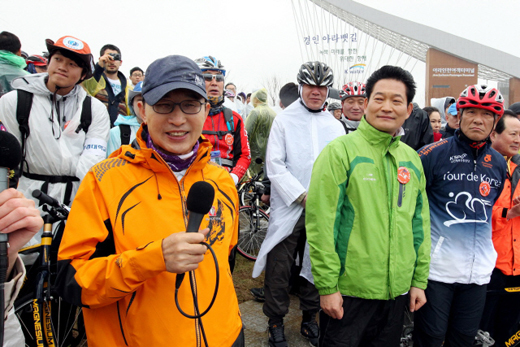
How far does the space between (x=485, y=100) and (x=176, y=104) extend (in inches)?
107

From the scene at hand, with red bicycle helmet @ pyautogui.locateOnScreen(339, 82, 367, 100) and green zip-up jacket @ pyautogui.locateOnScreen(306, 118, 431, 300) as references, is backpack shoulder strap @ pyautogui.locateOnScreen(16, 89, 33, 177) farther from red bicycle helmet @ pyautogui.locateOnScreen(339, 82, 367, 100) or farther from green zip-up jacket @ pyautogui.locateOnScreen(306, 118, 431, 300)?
red bicycle helmet @ pyautogui.locateOnScreen(339, 82, 367, 100)

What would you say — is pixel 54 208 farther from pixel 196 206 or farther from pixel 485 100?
pixel 485 100

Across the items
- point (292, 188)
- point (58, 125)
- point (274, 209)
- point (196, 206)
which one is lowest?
point (274, 209)

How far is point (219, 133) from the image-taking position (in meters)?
4.47

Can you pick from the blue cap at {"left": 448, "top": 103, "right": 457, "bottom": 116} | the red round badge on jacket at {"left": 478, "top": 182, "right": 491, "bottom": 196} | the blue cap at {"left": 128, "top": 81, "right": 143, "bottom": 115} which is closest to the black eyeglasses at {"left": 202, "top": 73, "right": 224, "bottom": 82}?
the blue cap at {"left": 128, "top": 81, "right": 143, "bottom": 115}

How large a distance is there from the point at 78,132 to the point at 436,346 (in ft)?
11.7

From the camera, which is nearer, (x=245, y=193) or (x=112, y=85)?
(x=112, y=85)

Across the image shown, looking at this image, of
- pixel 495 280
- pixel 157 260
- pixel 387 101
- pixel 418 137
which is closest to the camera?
pixel 157 260

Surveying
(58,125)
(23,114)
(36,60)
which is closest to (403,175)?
(58,125)

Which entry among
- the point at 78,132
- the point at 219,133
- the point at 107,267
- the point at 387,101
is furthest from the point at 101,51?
the point at 107,267

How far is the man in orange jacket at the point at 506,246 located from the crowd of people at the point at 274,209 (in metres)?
0.01

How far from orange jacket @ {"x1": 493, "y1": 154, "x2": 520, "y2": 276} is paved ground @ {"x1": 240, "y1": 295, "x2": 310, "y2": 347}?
216 centimetres

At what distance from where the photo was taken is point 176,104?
1.75 m

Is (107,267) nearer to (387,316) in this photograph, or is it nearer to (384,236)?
(384,236)
